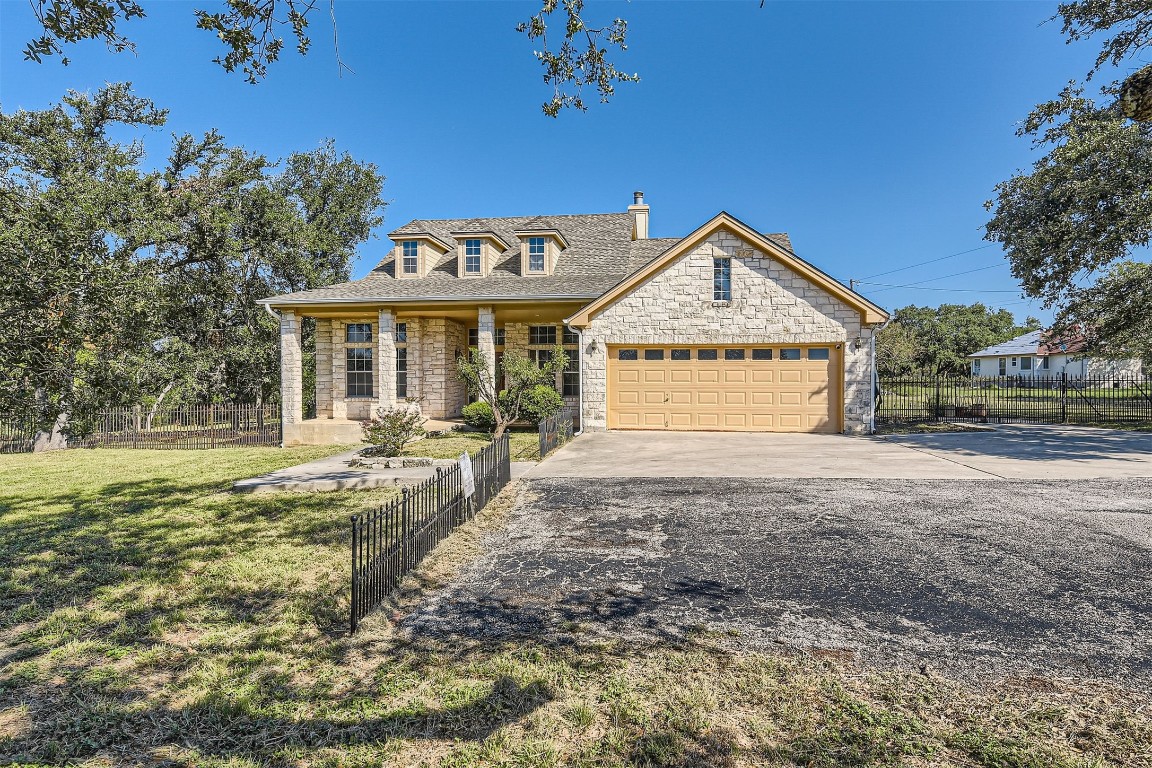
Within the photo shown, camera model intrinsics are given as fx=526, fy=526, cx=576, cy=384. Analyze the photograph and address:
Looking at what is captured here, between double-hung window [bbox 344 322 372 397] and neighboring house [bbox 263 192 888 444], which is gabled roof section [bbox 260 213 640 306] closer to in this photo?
neighboring house [bbox 263 192 888 444]

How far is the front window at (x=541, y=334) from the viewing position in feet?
64.3

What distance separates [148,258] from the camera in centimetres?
1958

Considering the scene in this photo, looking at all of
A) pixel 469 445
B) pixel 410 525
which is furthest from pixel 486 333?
pixel 410 525

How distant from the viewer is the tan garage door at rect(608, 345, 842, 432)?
1606 cm

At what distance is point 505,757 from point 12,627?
4631 mm

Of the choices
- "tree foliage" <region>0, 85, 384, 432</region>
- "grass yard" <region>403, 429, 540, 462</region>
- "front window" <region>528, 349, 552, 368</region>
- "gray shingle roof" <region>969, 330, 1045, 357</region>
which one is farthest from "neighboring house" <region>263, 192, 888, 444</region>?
"gray shingle roof" <region>969, 330, 1045, 357</region>

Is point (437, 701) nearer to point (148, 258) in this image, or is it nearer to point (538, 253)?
point (538, 253)

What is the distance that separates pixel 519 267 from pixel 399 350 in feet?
17.9

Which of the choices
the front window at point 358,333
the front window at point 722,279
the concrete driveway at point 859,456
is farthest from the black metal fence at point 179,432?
the front window at point 722,279

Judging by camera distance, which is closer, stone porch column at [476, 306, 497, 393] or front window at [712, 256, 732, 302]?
front window at [712, 256, 732, 302]

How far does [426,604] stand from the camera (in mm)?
4633

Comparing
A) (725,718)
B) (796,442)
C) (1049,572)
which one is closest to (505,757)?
(725,718)

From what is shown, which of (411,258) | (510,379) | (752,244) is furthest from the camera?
(411,258)

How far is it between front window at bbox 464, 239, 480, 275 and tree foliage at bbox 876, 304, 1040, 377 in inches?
1318
